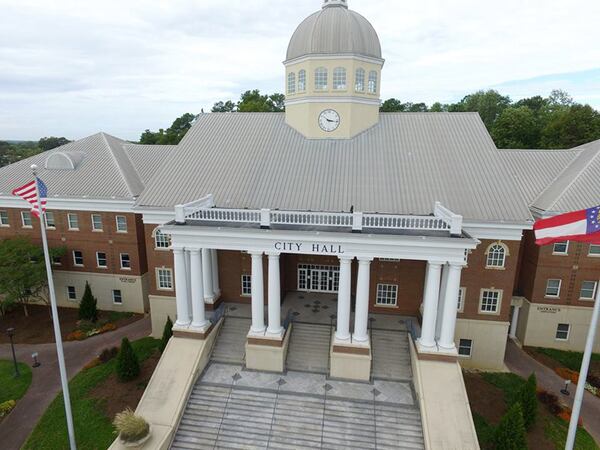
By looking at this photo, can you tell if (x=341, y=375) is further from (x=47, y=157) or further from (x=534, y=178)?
(x=47, y=157)

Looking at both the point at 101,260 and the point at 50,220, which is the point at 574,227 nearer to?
the point at 101,260

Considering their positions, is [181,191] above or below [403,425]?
above

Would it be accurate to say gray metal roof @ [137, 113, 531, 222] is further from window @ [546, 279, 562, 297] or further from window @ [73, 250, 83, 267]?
window @ [73, 250, 83, 267]

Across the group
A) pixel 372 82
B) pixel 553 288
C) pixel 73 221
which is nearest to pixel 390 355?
pixel 553 288

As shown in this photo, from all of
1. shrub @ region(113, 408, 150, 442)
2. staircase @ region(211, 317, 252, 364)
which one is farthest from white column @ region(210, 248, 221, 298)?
shrub @ region(113, 408, 150, 442)

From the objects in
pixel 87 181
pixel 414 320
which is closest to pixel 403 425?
pixel 414 320

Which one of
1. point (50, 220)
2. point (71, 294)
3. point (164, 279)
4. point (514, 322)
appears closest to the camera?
point (164, 279)

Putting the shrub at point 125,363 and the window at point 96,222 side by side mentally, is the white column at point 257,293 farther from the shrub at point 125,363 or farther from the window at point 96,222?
the window at point 96,222
